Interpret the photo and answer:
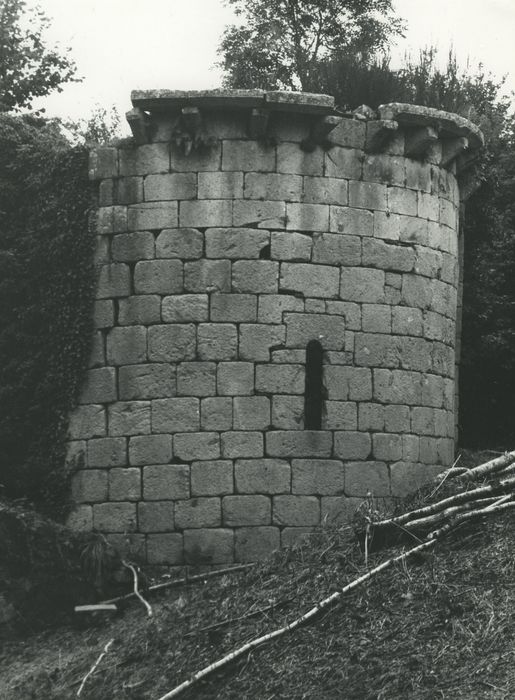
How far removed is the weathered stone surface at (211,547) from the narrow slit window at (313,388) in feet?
4.55

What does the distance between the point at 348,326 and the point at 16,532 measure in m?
3.94

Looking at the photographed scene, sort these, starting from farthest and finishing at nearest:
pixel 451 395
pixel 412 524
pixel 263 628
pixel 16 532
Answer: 1. pixel 451 395
2. pixel 16 532
3. pixel 412 524
4. pixel 263 628

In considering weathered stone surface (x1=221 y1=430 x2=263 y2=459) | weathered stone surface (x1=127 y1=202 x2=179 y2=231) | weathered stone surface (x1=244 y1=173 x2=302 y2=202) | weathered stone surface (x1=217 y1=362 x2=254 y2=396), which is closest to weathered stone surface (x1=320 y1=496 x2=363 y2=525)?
weathered stone surface (x1=221 y1=430 x2=263 y2=459)

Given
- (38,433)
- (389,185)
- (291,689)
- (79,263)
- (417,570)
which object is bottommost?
(291,689)

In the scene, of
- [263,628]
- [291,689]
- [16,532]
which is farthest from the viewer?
[16,532]

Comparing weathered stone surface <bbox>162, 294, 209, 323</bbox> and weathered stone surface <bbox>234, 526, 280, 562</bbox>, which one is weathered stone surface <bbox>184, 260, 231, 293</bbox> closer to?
weathered stone surface <bbox>162, 294, 209, 323</bbox>

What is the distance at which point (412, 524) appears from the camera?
946 cm

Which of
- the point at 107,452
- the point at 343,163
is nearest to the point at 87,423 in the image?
the point at 107,452

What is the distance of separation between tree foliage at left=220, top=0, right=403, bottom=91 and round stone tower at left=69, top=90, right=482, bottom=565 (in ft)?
34.2

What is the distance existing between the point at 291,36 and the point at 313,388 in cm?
1329

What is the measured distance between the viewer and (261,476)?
10812mm

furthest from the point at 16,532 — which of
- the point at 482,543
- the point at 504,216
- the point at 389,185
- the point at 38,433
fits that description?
the point at 504,216

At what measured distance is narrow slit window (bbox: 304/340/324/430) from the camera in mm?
11078

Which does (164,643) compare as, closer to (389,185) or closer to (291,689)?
(291,689)
